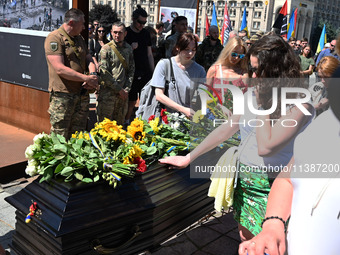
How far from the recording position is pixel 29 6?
5.23 meters

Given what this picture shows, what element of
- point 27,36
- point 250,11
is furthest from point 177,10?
point 250,11

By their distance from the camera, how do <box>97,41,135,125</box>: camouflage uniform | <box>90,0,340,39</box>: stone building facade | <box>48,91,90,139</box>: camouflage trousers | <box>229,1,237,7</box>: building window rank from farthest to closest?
<box>229,1,237,7</box>: building window
<box>90,0,340,39</box>: stone building facade
<box>97,41,135,125</box>: camouflage uniform
<box>48,91,90,139</box>: camouflage trousers

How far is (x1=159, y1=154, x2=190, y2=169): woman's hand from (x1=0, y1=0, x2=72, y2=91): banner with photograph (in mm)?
3091

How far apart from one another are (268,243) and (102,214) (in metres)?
1.10

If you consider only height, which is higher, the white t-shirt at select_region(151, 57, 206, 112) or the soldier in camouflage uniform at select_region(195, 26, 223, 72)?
the soldier in camouflage uniform at select_region(195, 26, 223, 72)

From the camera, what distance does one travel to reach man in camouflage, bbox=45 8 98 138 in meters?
4.06

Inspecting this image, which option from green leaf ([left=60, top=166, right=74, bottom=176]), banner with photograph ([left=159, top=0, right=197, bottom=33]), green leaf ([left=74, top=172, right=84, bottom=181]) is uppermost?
banner with photograph ([left=159, top=0, right=197, bottom=33])

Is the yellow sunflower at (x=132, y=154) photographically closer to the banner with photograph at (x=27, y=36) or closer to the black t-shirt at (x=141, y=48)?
the banner with photograph at (x=27, y=36)

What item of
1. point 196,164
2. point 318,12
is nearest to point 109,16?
point 196,164

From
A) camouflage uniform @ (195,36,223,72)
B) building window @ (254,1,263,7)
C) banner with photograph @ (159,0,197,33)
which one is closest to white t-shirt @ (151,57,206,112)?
camouflage uniform @ (195,36,223,72)

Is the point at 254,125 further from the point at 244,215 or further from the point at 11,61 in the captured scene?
the point at 11,61

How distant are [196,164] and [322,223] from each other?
1731 millimetres

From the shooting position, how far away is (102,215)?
2.07 metres

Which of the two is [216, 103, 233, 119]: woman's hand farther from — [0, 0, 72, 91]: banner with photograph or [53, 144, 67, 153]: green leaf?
[0, 0, 72, 91]: banner with photograph
